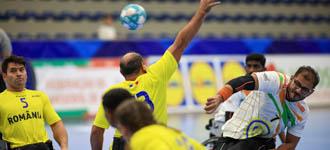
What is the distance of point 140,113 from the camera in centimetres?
334

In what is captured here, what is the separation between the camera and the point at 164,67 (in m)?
5.59

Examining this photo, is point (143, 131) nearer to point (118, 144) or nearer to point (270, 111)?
point (118, 144)

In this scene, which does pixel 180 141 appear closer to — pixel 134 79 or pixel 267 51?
pixel 134 79

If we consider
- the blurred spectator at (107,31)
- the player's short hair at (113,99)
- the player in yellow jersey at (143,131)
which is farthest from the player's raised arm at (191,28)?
the blurred spectator at (107,31)

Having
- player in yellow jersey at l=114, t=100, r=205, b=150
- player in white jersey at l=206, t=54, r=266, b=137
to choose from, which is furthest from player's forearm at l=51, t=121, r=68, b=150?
player in yellow jersey at l=114, t=100, r=205, b=150

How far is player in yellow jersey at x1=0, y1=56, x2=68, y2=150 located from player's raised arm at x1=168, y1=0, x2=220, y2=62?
1398mm

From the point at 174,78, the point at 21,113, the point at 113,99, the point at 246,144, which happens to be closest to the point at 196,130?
the point at 174,78

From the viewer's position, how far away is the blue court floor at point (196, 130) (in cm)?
1026

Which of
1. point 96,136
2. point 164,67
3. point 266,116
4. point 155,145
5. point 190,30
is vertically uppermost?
point 190,30

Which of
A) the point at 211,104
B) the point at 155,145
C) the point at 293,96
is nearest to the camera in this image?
the point at 155,145

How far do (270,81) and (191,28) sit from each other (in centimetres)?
83

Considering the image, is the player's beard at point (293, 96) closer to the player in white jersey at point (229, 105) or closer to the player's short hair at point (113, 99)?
the player in white jersey at point (229, 105)

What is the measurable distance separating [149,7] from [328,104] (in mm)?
6470

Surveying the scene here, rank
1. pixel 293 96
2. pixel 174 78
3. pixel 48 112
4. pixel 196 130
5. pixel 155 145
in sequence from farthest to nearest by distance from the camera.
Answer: pixel 174 78, pixel 196 130, pixel 48 112, pixel 293 96, pixel 155 145
